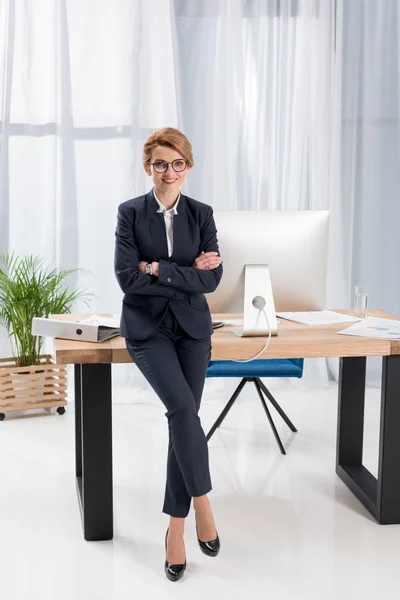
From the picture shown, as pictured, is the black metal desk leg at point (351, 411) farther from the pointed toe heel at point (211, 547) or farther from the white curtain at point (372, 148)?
the white curtain at point (372, 148)

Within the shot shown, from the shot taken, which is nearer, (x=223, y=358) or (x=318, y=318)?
(x=223, y=358)

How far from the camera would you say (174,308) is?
260 centimetres

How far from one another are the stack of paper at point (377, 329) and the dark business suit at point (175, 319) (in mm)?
624

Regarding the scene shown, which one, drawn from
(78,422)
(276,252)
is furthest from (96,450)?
(276,252)

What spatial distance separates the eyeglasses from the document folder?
605mm

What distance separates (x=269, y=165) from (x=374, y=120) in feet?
2.46

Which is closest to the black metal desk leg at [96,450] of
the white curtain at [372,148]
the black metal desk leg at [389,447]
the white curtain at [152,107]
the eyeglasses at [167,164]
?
the eyeglasses at [167,164]

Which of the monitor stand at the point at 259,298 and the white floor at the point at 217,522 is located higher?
the monitor stand at the point at 259,298

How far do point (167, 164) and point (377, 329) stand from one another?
107 cm

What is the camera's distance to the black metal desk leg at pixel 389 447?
2.84 metres

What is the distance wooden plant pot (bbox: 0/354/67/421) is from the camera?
4195mm

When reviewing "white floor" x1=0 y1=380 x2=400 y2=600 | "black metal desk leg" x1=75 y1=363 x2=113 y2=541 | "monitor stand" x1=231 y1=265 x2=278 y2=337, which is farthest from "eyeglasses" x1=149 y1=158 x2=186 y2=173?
"white floor" x1=0 y1=380 x2=400 y2=600

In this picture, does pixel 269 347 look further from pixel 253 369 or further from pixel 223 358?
pixel 253 369

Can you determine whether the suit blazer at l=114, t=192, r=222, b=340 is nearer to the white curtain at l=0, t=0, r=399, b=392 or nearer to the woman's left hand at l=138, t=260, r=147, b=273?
the woman's left hand at l=138, t=260, r=147, b=273
